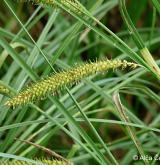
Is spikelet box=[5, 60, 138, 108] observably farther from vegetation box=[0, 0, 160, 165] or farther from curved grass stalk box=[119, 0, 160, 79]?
curved grass stalk box=[119, 0, 160, 79]

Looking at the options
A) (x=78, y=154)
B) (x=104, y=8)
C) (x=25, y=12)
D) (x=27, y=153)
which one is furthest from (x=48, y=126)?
(x=25, y=12)

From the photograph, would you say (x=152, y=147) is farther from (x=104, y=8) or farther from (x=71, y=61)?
(x=104, y=8)

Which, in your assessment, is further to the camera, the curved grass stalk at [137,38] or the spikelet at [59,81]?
the curved grass stalk at [137,38]

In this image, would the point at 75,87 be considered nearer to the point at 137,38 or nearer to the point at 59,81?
the point at 137,38

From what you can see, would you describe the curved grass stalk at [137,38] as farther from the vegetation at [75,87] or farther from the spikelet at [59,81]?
the spikelet at [59,81]

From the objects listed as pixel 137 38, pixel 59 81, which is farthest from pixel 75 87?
pixel 59 81

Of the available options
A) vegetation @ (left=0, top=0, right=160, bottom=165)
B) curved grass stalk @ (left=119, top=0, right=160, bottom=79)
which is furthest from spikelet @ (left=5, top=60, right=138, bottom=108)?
curved grass stalk @ (left=119, top=0, right=160, bottom=79)

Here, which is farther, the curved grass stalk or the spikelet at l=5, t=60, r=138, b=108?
the curved grass stalk

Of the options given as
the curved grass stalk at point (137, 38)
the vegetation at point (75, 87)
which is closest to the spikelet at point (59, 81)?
the vegetation at point (75, 87)
